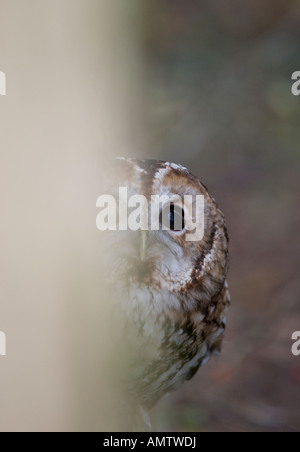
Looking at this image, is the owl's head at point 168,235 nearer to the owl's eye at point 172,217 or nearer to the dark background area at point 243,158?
the owl's eye at point 172,217

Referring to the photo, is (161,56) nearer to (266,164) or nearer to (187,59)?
(187,59)

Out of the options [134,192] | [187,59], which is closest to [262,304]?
[187,59]

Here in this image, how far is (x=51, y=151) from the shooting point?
69 centimetres

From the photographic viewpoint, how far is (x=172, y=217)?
0.99 metres

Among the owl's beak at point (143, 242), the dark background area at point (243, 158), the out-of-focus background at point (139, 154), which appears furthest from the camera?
the dark background area at point (243, 158)

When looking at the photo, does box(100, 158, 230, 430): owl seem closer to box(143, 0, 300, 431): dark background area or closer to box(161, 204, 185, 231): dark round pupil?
box(161, 204, 185, 231): dark round pupil

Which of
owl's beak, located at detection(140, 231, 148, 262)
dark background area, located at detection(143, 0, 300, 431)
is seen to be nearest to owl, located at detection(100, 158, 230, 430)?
owl's beak, located at detection(140, 231, 148, 262)

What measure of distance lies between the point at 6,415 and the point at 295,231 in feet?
5.32

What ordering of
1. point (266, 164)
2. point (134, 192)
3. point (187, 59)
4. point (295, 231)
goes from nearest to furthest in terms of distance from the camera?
point (134, 192) → point (187, 59) → point (266, 164) → point (295, 231)

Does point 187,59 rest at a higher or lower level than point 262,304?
higher

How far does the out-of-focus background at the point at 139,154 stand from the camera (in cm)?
67

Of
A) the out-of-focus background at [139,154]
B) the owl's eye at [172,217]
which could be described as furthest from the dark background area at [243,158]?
the owl's eye at [172,217]

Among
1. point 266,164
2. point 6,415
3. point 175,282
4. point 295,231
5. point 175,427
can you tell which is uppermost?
point 266,164

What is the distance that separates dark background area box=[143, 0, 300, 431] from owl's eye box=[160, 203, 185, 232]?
0.48 m
